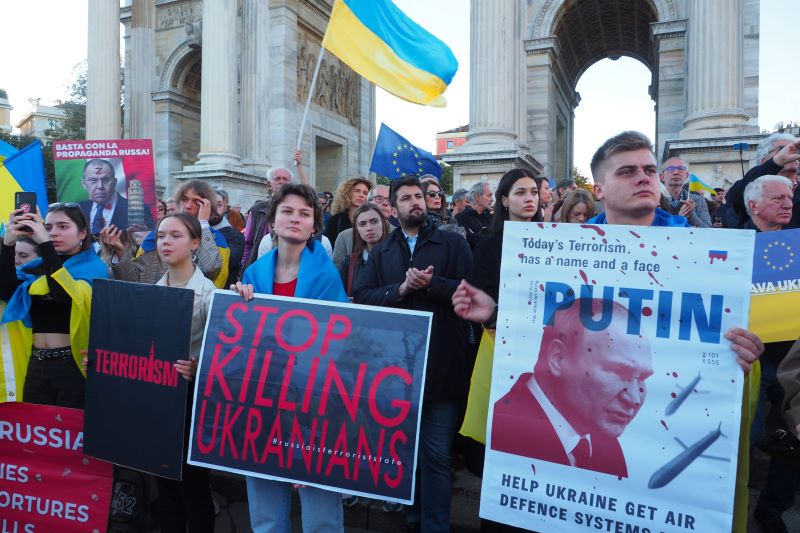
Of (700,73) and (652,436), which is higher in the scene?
(700,73)

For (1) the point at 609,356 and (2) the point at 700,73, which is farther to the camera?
(2) the point at 700,73

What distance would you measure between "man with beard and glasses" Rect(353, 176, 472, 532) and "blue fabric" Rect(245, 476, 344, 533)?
2.35ft

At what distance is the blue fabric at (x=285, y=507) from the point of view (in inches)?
113

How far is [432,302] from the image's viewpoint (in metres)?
3.57

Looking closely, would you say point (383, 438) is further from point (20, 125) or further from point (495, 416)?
point (20, 125)

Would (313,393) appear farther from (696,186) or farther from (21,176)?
(696,186)

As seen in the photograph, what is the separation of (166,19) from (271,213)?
21.3 metres

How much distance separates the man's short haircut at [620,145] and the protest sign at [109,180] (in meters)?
4.41

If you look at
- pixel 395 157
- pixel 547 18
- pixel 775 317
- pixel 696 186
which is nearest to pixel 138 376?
pixel 775 317

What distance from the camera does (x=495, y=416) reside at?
8.04ft

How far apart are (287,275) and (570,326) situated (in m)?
1.68

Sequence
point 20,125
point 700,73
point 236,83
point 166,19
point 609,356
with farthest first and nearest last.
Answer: point 20,125 → point 166,19 → point 236,83 → point 700,73 → point 609,356

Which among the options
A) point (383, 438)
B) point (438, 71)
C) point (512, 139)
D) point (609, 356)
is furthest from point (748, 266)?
point (512, 139)

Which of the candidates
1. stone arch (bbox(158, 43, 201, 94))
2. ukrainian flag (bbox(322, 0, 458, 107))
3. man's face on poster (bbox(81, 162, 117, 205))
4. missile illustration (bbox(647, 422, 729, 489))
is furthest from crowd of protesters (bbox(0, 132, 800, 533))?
stone arch (bbox(158, 43, 201, 94))
